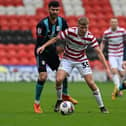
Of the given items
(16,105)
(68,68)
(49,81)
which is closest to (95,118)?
(68,68)

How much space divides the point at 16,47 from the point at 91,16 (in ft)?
16.4

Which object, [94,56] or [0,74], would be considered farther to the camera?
[94,56]

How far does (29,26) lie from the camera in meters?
25.8

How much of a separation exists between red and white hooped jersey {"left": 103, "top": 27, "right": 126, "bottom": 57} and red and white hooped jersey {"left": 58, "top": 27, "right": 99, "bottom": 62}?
183 inches

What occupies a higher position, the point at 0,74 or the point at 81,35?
the point at 81,35

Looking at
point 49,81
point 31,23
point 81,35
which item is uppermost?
point 81,35

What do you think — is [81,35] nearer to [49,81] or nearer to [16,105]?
[16,105]

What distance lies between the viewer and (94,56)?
23688mm

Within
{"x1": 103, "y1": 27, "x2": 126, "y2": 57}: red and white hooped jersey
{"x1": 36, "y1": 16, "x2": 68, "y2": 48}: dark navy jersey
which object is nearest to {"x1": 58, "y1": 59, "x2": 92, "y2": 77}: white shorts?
{"x1": 36, "y1": 16, "x2": 68, "y2": 48}: dark navy jersey

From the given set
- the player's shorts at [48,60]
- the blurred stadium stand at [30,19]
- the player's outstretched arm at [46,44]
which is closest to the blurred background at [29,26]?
the blurred stadium stand at [30,19]

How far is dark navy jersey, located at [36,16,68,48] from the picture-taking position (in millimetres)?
9984

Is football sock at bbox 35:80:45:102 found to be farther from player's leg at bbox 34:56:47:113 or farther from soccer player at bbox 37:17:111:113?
soccer player at bbox 37:17:111:113

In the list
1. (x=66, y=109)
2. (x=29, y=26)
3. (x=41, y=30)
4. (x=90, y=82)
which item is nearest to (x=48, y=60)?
(x=41, y=30)

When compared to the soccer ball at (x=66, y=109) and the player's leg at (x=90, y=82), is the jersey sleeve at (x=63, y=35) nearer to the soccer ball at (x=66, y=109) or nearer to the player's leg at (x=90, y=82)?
the player's leg at (x=90, y=82)
